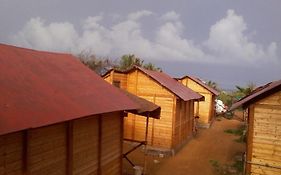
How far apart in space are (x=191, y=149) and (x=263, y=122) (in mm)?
9938

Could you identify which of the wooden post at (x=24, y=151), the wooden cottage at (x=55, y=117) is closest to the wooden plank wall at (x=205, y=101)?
the wooden cottage at (x=55, y=117)

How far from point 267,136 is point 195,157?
7567mm

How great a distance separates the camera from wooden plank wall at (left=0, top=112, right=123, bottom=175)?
7764mm

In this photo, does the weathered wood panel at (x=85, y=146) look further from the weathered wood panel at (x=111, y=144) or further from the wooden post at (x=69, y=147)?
the weathered wood panel at (x=111, y=144)

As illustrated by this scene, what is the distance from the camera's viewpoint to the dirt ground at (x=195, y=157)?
17.8 metres

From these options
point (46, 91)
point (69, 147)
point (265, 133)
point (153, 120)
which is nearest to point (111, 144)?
point (69, 147)

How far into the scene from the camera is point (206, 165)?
62.8 ft

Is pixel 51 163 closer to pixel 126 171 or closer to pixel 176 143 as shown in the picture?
pixel 126 171

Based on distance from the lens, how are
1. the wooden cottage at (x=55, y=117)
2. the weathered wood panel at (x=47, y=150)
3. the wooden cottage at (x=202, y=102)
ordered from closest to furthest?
the wooden cottage at (x=55, y=117), the weathered wood panel at (x=47, y=150), the wooden cottage at (x=202, y=102)

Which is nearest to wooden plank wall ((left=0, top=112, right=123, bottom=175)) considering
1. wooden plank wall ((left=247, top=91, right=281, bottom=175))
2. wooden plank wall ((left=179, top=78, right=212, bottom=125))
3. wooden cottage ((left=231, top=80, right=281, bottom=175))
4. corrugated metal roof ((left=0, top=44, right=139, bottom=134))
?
corrugated metal roof ((left=0, top=44, right=139, bottom=134))

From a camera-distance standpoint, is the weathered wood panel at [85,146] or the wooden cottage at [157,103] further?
the wooden cottage at [157,103]

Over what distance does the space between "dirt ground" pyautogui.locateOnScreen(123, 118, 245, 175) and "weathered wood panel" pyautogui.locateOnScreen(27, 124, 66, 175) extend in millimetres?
7292

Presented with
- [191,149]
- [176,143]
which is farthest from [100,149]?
[191,149]

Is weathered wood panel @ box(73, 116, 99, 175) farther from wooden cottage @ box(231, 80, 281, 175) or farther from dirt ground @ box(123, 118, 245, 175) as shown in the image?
wooden cottage @ box(231, 80, 281, 175)
